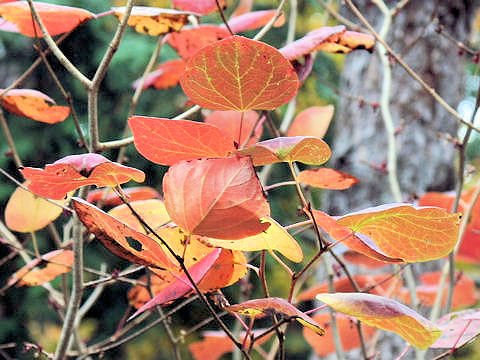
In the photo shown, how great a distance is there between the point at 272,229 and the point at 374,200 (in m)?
1.25

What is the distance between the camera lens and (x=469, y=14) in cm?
173

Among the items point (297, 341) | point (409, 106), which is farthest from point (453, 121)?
point (297, 341)

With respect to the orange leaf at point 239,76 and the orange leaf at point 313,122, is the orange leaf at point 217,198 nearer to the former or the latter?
the orange leaf at point 239,76

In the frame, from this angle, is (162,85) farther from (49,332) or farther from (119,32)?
(49,332)

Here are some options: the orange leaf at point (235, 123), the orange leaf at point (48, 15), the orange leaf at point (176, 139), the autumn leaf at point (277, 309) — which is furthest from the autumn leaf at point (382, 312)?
the orange leaf at point (48, 15)

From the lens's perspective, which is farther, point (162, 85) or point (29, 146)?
point (29, 146)

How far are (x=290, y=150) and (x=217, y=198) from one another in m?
0.05

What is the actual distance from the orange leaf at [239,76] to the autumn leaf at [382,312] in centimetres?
15

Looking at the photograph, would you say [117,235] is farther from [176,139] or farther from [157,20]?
[157,20]

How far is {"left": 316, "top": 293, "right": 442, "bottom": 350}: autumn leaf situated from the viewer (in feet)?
1.12

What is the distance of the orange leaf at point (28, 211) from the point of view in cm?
65

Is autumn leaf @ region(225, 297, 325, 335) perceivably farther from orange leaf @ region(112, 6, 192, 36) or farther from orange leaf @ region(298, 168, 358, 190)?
orange leaf @ region(112, 6, 192, 36)

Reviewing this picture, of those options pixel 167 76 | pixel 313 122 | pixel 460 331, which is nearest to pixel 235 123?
pixel 313 122

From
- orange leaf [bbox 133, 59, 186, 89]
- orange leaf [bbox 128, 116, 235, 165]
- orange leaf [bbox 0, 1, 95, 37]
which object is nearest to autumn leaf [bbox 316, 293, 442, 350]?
orange leaf [bbox 128, 116, 235, 165]
